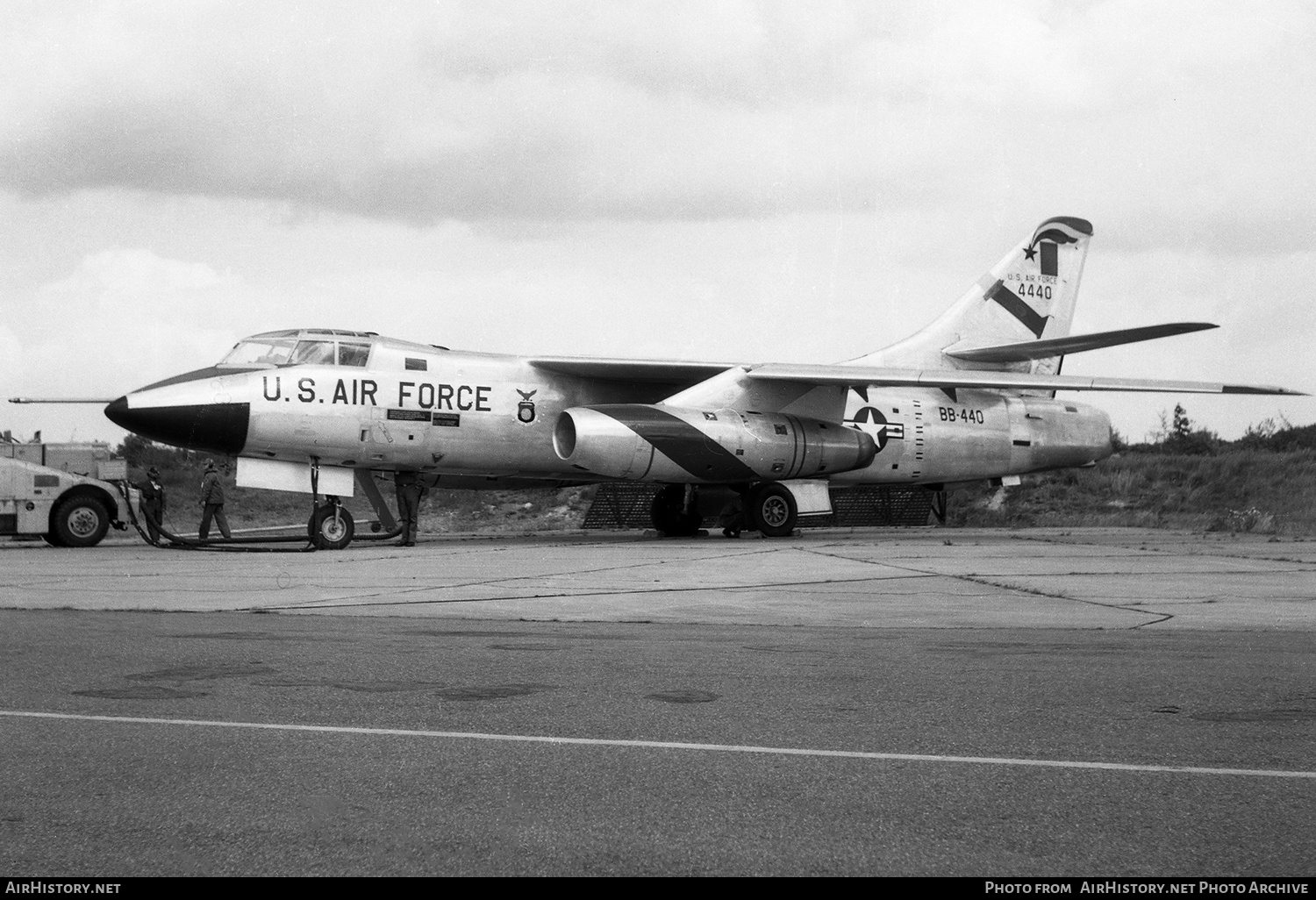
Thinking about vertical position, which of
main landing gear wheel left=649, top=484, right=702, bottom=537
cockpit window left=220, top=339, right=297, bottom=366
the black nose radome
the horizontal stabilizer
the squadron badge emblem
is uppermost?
the horizontal stabilizer

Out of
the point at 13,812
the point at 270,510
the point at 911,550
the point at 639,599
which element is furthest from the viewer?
the point at 270,510

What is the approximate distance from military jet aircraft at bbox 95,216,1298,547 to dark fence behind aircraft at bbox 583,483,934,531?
9.27 ft

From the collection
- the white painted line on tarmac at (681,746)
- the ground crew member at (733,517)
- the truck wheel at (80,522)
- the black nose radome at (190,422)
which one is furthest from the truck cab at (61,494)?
the white painted line on tarmac at (681,746)

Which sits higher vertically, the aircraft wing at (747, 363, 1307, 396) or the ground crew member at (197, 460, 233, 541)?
the aircraft wing at (747, 363, 1307, 396)

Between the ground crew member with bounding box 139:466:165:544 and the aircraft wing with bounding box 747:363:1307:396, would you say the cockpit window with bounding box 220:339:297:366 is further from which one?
the aircraft wing with bounding box 747:363:1307:396

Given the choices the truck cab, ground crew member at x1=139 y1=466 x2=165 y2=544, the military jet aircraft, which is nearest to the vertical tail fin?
the military jet aircraft

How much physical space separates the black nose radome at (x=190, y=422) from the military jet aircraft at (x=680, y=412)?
0.09 ft

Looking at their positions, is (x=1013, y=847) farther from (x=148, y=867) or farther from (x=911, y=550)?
(x=911, y=550)

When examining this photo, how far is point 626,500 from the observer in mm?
29594

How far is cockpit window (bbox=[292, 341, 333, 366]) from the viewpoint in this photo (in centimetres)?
2075

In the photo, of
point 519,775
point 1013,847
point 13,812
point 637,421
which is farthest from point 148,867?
point 637,421

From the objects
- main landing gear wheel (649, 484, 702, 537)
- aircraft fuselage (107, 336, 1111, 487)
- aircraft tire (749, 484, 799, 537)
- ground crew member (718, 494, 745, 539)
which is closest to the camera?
aircraft fuselage (107, 336, 1111, 487)

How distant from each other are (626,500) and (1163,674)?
74.8 ft

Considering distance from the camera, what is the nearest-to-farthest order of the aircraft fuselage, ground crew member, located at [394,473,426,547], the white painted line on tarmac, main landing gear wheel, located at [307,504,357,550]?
the white painted line on tarmac, the aircraft fuselage, main landing gear wheel, located at [307,504,357,550], ground crew member, located at [394,473,426,547]
